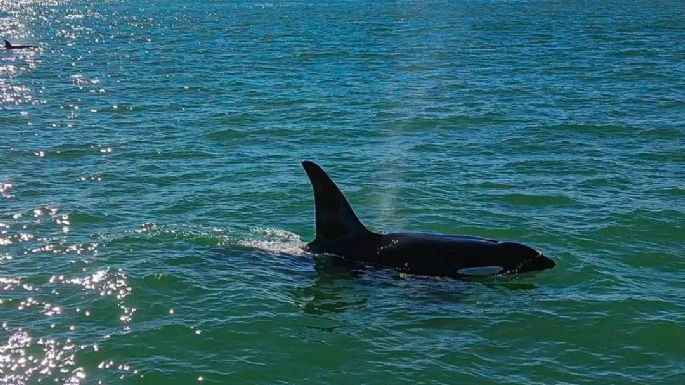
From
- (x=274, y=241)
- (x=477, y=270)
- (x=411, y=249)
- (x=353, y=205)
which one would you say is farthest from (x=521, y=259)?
(x=353, y=205)

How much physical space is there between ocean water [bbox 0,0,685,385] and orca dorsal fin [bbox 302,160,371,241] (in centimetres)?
65

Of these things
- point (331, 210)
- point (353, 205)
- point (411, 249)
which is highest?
point (331, 210)

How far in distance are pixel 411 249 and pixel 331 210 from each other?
5.71 ft

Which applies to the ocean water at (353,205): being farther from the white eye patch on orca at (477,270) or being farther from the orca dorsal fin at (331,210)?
the orca dorsal fin at (331,210)

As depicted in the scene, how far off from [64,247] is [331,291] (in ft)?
20.6

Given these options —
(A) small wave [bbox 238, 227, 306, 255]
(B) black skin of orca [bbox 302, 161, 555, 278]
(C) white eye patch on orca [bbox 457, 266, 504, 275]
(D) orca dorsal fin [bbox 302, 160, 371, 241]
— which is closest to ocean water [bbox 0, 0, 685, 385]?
(A) small wave [bbox 238, 227, 306, 255]

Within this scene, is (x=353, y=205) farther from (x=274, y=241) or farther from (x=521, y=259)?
(x=521, y=259)

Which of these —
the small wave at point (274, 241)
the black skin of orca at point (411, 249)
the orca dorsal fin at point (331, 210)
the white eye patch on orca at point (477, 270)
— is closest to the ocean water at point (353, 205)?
the small wave at point (274, 241)

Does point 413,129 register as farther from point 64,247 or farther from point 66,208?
point 64,247

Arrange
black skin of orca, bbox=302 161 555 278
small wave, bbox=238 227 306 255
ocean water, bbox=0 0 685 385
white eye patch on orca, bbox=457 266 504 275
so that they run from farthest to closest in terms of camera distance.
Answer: small wave, bbox=238 227 306 255 < black skin of orca, bbox=302 161 555 278 < white eye patch on orca, bbox=457 266 504 275 < ocean water, bbox=0 0 685 385

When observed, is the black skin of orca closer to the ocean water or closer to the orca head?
the orca head

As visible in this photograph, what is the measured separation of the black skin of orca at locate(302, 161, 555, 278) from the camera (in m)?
16.4

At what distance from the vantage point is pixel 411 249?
16.8 m

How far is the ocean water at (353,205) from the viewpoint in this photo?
45.1 feet
